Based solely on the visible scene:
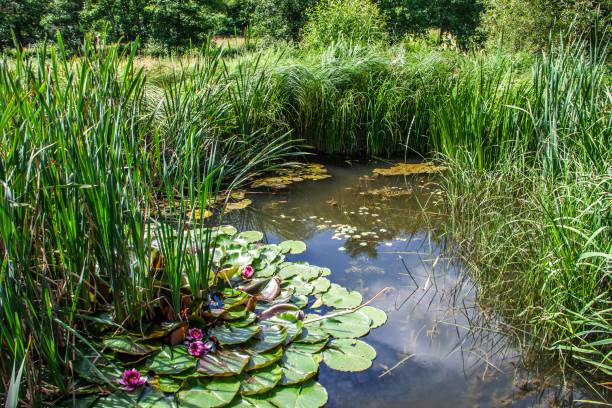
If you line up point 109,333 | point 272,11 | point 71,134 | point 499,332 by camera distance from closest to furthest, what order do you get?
point 71,134
point 109,333
point 499,332
point 272,11

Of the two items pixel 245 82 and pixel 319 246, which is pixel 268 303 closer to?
pixel 319 246

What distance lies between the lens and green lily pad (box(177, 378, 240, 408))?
1.98m

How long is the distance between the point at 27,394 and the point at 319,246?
235cm

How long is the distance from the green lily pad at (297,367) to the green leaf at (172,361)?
1.38ft

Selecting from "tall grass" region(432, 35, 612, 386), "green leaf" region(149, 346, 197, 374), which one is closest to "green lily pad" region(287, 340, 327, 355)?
"green leaf" region(149, 346, 197, 374)

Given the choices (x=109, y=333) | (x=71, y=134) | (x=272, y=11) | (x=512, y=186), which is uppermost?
(x=272, y=11)

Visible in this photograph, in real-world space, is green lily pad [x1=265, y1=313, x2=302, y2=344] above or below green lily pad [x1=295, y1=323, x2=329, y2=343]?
above

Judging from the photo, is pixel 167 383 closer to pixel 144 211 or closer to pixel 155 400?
pixel 155 400

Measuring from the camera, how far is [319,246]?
3791 millimetres

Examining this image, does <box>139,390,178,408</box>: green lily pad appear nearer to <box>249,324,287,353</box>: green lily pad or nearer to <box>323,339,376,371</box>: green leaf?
<box>249,324,287,353</box>: green lily pad

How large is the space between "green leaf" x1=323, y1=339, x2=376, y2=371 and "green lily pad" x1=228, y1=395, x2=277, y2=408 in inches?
16.8

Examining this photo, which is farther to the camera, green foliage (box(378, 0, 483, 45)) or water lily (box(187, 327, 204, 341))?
green foliage (box(378, 0, 483, 45))

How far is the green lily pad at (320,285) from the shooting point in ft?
9.95

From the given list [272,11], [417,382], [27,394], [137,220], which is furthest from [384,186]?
[272,11]
